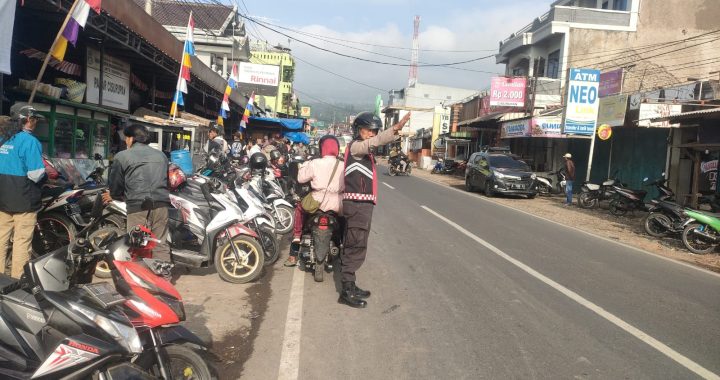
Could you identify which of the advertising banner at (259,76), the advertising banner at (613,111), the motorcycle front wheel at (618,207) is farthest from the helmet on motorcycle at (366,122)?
the advertising banner at (259,76)

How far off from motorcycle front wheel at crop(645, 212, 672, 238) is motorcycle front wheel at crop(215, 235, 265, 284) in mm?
9617

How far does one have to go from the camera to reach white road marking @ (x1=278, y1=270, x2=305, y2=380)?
12.3ft

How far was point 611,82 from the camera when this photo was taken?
23.1 m

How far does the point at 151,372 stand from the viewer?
291 cm

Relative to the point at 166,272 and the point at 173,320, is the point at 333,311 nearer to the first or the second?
the point at 166,272

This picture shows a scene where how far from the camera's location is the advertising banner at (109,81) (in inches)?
408

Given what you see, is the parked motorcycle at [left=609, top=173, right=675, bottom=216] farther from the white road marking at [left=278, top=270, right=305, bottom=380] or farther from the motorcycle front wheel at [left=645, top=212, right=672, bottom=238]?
the white road marking at [left=278, top=270, right=305, bottom=380]

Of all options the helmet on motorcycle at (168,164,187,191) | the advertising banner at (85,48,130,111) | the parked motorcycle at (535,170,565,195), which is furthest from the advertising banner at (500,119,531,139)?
the helmet on motorcycle at (168,164,187,191)

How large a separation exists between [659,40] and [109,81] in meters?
27.9

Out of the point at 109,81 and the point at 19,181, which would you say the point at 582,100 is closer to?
the point at 109,81

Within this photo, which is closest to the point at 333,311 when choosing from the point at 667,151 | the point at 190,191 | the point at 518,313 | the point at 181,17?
the point at 518,313

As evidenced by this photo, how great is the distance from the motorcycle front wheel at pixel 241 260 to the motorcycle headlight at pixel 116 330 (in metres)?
3.35

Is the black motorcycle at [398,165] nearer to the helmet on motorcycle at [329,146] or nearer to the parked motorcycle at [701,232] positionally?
the parked motorcycle at [701,232]

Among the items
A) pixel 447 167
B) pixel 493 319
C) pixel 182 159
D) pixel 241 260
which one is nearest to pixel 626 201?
pixel 493 319
